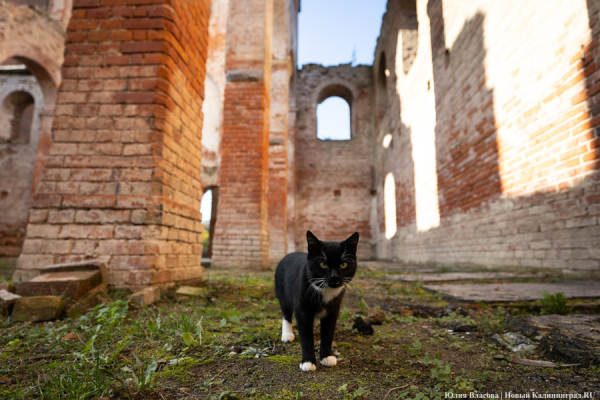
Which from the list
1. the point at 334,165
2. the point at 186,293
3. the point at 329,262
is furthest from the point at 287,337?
the point at 334,165

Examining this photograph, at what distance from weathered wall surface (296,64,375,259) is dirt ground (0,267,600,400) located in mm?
12807

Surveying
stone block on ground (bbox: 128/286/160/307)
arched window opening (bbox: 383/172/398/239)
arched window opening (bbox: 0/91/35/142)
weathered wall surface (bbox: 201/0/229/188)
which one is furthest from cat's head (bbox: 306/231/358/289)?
arched window opening (bbox: 0/91/35/142)

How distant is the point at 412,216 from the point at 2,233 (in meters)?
14.6

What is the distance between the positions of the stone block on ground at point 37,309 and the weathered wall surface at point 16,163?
13670 mm

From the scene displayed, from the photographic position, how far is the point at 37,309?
2.04 metres

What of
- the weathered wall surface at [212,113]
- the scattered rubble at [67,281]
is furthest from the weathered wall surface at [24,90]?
the scattered rubble at [67,281]

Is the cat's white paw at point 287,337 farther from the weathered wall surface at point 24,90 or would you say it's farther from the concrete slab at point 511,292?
the weathered wall surface at point 24,90

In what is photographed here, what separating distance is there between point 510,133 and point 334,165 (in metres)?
10.6

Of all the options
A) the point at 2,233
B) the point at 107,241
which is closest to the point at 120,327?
the point at 107,241

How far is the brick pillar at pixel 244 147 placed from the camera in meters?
6.89

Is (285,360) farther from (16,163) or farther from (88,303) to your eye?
(16,163)

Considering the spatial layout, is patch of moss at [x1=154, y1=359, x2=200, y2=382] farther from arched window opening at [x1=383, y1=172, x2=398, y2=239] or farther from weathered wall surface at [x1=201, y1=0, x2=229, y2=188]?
arched window opening at [x1=383, y1=172, x2=398, y2=239]

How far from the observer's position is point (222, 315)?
87.7 inches

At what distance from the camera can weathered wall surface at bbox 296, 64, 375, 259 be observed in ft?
49.8
